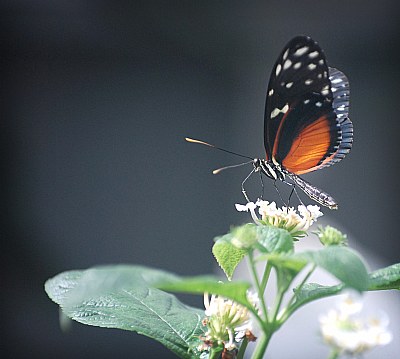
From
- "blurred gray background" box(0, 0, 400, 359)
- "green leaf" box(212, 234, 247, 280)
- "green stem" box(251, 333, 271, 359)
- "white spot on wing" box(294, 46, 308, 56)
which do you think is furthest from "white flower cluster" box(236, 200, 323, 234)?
"blurred gray background" box(0, 0, 400, 359)

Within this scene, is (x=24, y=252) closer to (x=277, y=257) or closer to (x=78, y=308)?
(x=78, y=308)

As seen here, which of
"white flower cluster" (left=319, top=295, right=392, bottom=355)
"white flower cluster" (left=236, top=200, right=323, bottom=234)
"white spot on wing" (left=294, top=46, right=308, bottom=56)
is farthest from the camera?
"white spot on wing" (left=294, top=46, right=308, bottom=56)

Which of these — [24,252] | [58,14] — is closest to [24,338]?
[24,252]

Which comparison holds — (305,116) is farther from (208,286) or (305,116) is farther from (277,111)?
(208,286)

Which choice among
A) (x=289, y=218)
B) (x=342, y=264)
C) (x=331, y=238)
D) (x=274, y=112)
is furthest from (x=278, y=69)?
(x=342, y=264)

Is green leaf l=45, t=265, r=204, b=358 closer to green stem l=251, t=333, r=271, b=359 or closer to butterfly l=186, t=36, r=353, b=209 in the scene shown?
green stem l=251, t=333, r=271, b=359

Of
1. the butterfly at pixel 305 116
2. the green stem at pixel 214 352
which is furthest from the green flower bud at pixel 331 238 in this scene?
the butterfly at pixel 305 116
